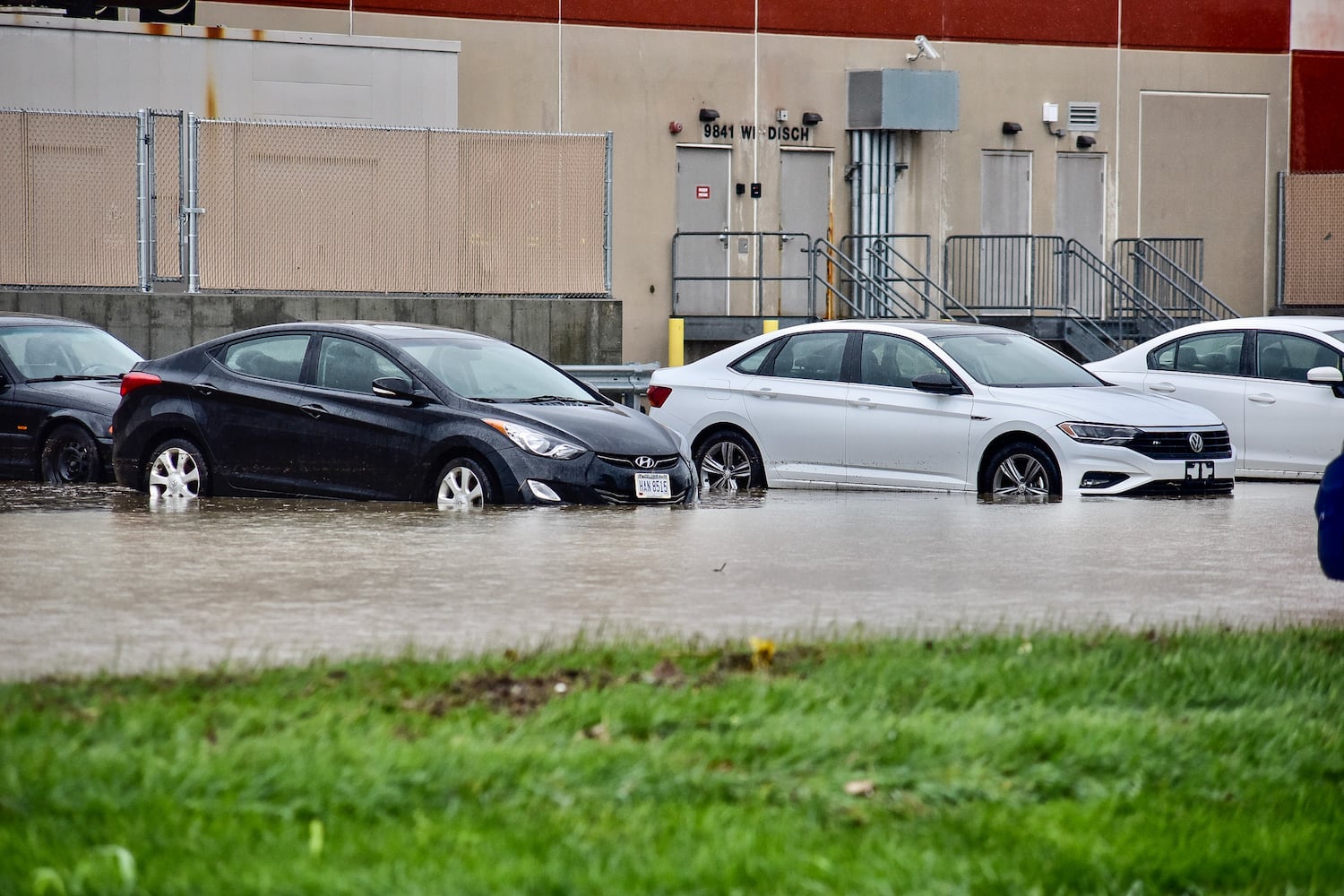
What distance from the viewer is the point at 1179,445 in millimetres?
14844

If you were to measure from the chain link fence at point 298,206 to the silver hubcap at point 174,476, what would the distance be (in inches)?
277

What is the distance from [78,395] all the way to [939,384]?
7034mm

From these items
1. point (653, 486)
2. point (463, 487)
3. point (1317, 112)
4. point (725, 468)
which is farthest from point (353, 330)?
point (1317, 112)

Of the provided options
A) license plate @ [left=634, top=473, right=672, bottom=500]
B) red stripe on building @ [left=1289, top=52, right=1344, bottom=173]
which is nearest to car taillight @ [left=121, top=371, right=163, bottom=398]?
license plate @ [left=634, top=473, right=672, bottom=500]

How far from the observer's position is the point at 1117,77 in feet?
101

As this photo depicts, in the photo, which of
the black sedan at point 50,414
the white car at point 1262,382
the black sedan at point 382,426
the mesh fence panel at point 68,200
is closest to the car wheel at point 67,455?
the black sedan at point 50,414

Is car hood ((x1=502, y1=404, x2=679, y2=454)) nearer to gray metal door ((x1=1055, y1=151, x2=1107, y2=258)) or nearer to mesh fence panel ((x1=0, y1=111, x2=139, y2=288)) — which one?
mesh fence panel ((x1=0, y1=111, x2=139, y2=288))

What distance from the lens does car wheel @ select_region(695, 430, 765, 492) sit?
16172 mm

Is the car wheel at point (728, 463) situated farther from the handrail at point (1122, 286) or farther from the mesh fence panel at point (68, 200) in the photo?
the handrail at point (1122, 286)

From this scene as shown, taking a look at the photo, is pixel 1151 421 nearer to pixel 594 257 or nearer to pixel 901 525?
pixel 901 525

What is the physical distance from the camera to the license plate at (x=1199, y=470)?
1480 cm

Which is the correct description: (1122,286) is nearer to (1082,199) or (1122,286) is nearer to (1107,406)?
(1082,199)

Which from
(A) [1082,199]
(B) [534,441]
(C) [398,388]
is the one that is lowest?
(B) [534,441]

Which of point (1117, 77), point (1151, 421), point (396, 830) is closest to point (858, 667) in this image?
point (396, 830)
